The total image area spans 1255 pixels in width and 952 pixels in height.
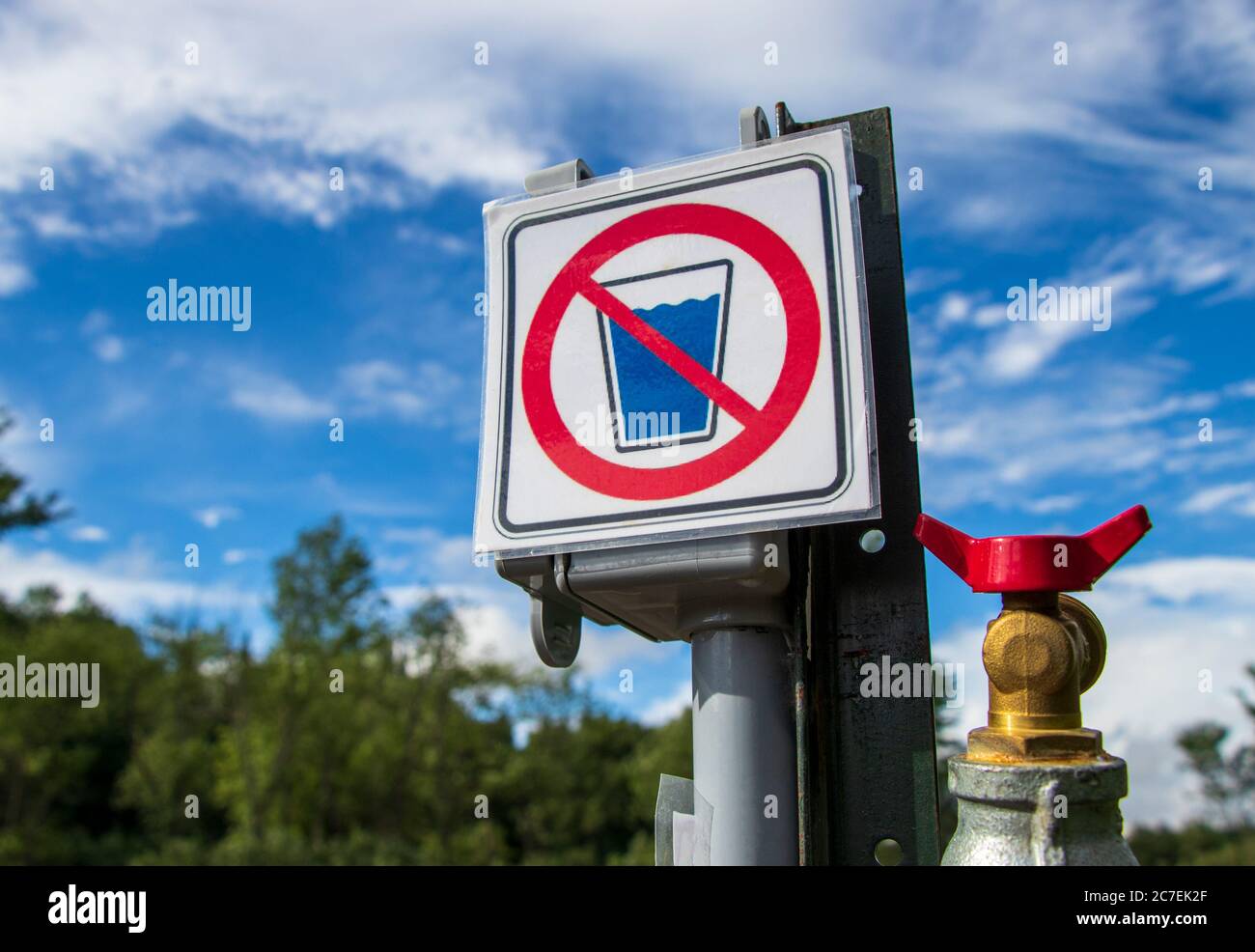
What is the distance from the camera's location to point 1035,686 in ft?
3.89

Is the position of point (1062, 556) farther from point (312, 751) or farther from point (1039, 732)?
point (312, 751)

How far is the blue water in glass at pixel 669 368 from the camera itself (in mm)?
1533

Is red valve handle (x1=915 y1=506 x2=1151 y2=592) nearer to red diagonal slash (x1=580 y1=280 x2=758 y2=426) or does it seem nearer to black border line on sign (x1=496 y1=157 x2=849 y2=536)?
black border line on sign (x1=496 y1=157 x2=849 y2=536)

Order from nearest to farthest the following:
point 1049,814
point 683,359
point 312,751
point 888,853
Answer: point 1049,814
point 888,853
point 683,359
point 312,751

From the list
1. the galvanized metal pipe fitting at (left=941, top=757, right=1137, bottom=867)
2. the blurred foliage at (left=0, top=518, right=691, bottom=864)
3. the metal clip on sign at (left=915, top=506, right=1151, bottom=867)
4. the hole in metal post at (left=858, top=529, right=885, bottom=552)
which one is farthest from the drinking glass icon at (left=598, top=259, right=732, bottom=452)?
the blurred foliage at (left=0, top=518, right=691, bottom=864)

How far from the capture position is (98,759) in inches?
1224

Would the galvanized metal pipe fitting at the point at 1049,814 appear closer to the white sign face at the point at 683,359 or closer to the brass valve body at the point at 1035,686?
the brass valve body at the point at 1035,686

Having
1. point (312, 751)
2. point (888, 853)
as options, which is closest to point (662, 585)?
point (888, 853)

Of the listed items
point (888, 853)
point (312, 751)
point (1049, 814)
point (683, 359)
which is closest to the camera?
point (1049, 814)

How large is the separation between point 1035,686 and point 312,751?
1229 inches

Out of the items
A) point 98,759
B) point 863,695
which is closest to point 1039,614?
point 863,695

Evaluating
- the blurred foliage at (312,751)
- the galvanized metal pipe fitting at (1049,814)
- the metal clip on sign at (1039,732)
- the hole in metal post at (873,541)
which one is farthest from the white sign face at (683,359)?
the blurred foliage at (312,751)

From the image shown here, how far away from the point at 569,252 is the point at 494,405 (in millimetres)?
300

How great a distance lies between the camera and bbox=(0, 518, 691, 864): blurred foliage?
27.0 meters
